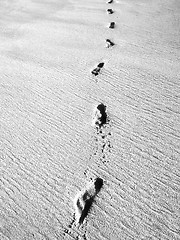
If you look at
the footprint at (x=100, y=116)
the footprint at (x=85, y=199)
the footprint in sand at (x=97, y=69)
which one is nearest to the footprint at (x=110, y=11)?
the footprint in sand at (x=97, y=69)

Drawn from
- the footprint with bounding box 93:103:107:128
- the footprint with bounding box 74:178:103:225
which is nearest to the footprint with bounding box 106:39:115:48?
the footprint with bounding box 93:103:107:128

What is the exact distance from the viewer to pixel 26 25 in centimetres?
326

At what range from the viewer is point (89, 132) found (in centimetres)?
159

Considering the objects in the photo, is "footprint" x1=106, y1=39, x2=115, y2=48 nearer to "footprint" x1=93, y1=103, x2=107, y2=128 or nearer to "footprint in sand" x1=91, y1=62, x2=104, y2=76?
"footprint in sand" x1=91, y1=62, x2=104, y2=76

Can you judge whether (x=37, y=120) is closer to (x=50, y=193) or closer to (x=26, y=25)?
(x=50, y=193)

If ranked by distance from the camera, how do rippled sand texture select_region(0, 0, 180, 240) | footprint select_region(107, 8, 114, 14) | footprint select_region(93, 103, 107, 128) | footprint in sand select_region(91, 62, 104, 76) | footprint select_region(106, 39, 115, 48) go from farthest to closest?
footprint select_region(107, 8, 114, 14) → footprint select_region(106, 39, 115, 48) → footprint in sand select_region(91, 62, 104, 76) → footprint select_region(93, 103, 107, 128) → rippled sand texture select_region(0, 0, 180, 240)

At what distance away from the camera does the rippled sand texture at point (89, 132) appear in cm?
113

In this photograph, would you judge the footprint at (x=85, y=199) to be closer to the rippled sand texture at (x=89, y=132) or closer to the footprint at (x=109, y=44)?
the rippled sand texture at (x=89, y=132)

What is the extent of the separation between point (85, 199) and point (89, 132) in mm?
505

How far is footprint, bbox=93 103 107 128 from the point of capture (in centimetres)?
166

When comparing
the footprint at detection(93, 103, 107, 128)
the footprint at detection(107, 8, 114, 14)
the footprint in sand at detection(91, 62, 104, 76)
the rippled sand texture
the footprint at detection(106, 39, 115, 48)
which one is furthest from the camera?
the footprint at detection(107, 8, 114, 14)

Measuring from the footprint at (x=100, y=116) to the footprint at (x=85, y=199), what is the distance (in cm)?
47

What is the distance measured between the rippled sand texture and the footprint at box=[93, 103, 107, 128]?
41 millimetres

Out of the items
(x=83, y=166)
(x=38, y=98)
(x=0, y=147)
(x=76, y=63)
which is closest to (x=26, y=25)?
(x=76, y=63)
